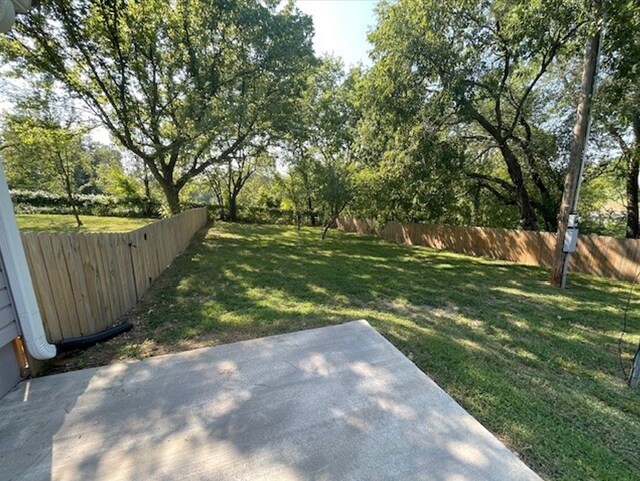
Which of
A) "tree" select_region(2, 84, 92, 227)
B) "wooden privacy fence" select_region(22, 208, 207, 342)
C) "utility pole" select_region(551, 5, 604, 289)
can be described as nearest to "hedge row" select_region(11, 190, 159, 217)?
"tree" select_region(2, 84, 92, 227)

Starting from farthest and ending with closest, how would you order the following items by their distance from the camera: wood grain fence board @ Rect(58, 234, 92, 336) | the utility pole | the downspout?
the utility pole < wood grain fence board @ Rect(58, 234, 92, 336) < the downspout

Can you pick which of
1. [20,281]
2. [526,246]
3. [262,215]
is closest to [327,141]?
[526,246]

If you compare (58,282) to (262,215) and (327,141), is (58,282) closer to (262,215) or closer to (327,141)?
(327,141)

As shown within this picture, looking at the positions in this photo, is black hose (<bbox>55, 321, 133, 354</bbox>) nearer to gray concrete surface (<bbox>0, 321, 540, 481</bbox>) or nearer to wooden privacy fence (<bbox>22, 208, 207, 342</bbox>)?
wooden privacy fence (<bbox>22, 208, 207, 342</bbox>)

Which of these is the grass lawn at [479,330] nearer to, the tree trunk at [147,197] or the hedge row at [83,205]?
the tree trunk at [147,197]

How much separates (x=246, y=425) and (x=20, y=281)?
2204 mm

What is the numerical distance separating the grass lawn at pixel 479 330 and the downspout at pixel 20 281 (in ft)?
1.49

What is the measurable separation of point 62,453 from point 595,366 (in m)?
4.54

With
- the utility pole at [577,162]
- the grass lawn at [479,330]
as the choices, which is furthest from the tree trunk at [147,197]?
the utility pole at [577,162]

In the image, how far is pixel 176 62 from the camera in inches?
399

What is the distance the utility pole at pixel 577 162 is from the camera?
5211 millimetres

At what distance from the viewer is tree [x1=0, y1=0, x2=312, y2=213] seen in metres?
8.59

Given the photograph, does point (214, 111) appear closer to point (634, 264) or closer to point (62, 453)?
point (62, 453)

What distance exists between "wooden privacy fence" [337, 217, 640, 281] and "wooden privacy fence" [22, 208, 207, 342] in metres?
10.4
